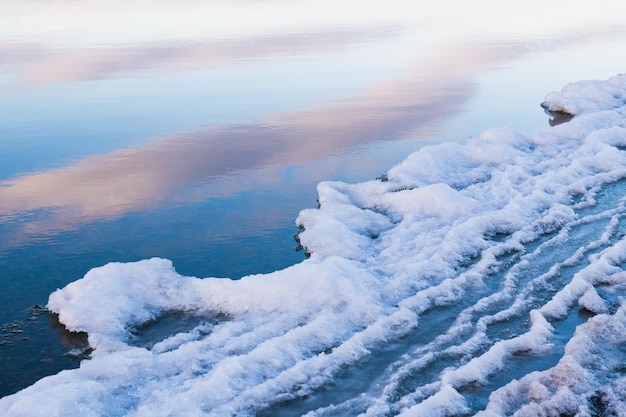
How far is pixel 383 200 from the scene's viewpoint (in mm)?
10859

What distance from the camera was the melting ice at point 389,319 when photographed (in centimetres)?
585

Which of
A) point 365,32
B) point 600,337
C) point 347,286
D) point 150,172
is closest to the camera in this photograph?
point 600,337

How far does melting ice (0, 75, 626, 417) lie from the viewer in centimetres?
585

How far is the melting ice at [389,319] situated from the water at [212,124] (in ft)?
2.18

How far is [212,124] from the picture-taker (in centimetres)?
1564

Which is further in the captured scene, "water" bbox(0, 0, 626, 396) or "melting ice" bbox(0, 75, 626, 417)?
"water" bbox(0, 0, 626, 396)

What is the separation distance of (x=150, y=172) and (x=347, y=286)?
5.94m

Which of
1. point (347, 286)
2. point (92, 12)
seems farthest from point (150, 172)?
point (92, 12)

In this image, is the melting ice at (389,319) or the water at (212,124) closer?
the melting ice at (389,319)

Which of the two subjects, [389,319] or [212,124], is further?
[212,124]

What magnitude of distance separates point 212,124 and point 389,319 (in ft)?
31.5

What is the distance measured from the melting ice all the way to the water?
0.66 m

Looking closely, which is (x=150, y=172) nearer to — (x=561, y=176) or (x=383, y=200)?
(x=383, y=200)

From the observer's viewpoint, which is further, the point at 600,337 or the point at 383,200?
the point at 383,200
